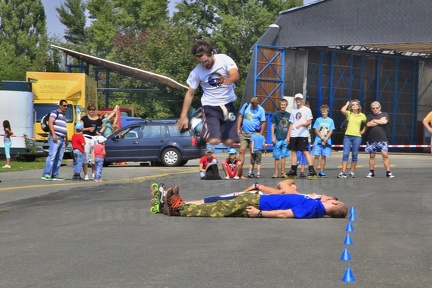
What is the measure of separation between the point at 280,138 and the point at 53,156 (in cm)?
530

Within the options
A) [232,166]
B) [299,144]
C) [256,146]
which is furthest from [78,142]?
[299,144]

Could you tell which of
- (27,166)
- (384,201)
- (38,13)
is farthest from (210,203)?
(38,13)

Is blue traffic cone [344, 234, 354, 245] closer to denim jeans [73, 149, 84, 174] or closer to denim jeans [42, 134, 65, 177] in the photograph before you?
denim jeans [42, 134, 65, 177]

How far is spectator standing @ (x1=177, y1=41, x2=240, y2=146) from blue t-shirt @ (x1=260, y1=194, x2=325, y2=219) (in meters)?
0.96

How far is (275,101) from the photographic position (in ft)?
159

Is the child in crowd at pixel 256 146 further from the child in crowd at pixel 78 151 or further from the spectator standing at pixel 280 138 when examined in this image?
the child in crowd at pixel 78 151

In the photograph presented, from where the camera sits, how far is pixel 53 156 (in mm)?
19359

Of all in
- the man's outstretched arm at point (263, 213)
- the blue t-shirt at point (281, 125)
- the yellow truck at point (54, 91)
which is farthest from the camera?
the yellow truck at point (54, 91)

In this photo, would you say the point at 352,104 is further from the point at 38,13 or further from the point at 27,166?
the point at 38,13

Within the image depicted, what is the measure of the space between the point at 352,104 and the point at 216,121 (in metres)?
10.5

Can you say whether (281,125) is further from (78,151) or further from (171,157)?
(171,157)

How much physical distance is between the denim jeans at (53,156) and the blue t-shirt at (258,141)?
A: 14.6ft

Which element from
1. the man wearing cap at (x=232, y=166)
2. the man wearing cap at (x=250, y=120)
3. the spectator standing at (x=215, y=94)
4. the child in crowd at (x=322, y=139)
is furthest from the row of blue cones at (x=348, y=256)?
the child in crowd at (x=322, y=139)

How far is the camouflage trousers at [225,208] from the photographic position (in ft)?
36.3
